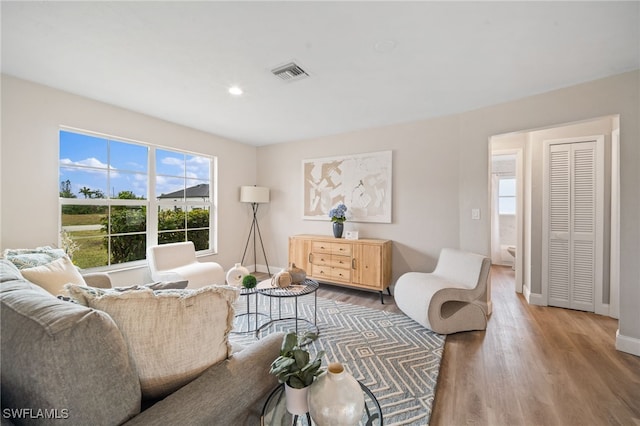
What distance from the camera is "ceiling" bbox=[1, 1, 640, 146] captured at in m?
1.60

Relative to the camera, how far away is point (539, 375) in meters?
1.89

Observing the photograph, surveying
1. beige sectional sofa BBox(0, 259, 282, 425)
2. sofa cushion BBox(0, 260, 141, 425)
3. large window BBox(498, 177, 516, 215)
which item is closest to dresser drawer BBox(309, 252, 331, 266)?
beige sectional sofa BBox(0, 259, 282, 425)

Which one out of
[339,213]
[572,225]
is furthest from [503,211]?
[339,213]

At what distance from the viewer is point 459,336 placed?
249 cm

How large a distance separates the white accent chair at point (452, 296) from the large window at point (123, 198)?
331 centimetres

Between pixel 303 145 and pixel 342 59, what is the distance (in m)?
2.45

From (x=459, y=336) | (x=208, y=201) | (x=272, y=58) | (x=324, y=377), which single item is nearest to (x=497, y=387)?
(x=459, y=336)

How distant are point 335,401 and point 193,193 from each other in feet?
13.0

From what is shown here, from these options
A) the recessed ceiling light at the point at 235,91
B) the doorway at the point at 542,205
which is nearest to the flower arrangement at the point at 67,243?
the recessed ceiling light at the point at 235,91

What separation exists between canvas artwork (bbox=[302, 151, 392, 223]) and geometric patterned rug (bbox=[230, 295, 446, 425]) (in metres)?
1.43

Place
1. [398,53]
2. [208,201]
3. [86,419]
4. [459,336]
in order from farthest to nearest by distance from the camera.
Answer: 1. [208,201]
2. [459,336]
3. [398,53]
4. [86,419]

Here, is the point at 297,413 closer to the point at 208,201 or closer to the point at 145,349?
the point at 145,349

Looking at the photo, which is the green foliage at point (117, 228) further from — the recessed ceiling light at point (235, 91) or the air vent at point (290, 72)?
the air vent at point (290, 72)

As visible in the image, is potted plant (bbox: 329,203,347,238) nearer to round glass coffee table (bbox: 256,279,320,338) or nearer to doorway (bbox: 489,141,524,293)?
round glass coffee table (bbox: 256,279,320,338)
